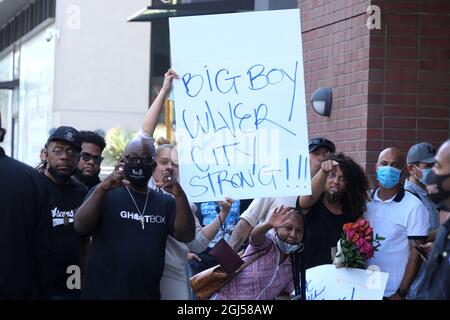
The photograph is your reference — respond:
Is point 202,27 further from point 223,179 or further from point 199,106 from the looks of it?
point 223,179

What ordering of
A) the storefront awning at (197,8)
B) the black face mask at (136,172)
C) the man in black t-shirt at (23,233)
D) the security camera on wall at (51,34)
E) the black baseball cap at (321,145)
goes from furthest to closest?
1. the security camera on wall at (51,34)
2. the storefront awning at (197,8)
3. the black baseball cap at (321,145)
4. the black face mask at (136,172)
5. the man in black t-shirt at (23,233)

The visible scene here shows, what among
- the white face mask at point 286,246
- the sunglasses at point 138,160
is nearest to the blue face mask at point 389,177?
the white face mask at point 286,246

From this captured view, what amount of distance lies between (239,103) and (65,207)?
1416 mm

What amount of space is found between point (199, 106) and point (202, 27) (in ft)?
1.79

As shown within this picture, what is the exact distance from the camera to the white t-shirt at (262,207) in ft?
24.7

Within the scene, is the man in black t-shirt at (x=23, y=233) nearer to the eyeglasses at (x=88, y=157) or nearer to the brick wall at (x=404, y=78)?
the eyeglasses at (x=88, y=157)

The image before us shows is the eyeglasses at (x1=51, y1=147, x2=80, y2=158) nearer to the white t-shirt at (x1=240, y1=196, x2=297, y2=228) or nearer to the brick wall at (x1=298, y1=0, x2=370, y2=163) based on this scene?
the white t-shirt at (x1=240, y1=196, x2=297, y2=228)

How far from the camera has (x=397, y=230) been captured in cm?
739

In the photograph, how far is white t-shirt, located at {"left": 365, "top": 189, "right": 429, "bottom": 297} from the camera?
7336 millimetres

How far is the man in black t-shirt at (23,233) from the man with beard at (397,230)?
2.25 meters

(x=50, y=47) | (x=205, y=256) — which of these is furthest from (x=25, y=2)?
(x=205, y=256)

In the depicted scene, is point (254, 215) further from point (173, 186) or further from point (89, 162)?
point (89, 162)

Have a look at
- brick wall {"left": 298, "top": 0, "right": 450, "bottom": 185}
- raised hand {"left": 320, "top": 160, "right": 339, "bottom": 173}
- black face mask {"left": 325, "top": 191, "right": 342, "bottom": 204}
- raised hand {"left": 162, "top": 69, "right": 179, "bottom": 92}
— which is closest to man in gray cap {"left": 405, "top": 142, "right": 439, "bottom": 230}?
black face mask {"left": 325, "top": 191, "right": 342, "bottom": 204}

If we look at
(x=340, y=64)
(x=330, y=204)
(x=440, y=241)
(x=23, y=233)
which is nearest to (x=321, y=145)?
(x=330, y=204)
